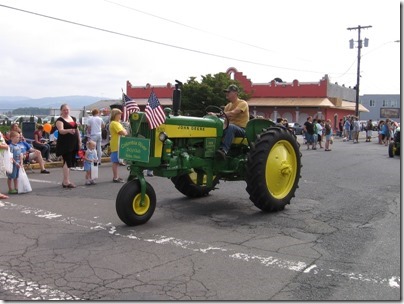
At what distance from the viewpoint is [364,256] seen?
523 centimetres

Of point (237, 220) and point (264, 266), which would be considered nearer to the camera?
point (264, 266)

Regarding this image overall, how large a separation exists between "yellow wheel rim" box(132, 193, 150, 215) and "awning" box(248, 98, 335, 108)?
140 feet

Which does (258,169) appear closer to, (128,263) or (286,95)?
(128,263)

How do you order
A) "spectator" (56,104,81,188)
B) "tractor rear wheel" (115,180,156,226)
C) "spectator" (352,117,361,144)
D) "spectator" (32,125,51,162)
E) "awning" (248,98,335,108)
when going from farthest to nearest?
"awning" (248,98,335,108) < "spectator" (352,117,361,144) < "spectator" (32,125,51,162) < "spectator" (56,104,81,188) < "tractor rear wheel" (115,180,156,226)

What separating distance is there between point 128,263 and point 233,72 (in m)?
49.3

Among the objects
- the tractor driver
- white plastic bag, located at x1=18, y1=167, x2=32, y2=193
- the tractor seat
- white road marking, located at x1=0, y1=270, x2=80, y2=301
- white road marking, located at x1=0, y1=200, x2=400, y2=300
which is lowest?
white road marking, located at x1=0, y1=270, x2=80, y2=301

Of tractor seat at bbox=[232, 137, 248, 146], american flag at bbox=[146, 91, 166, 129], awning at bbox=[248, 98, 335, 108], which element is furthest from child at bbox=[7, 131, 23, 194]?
awning at bbox=[248, 98, 335, 108]

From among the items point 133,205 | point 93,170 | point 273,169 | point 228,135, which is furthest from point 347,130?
point 133,205

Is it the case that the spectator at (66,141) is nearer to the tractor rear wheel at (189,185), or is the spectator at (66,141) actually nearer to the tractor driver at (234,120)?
the tractor rear wheel at (189,185)

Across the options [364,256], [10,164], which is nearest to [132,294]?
[364,256]

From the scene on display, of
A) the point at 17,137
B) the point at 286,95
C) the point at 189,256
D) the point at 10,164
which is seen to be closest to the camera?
the point at 189,256

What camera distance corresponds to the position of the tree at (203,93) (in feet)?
139

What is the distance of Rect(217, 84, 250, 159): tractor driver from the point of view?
7562 millimetres

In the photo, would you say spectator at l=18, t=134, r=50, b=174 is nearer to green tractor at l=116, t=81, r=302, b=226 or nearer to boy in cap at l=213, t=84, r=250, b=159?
green tractor at l=116, t=81, r=302, b=226
